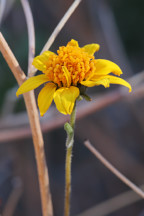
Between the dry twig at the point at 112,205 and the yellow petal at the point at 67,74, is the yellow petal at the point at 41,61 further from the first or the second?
the dry twig at the point at 112,205

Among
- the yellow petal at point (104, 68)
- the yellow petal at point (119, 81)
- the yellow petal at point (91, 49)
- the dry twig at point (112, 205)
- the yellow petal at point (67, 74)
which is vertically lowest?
the dry twig at point (112, 205)

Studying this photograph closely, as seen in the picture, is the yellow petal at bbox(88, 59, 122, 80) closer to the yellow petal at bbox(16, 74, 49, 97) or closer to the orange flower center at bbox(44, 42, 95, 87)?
the orange flower center at bbox(44, 42, 95, 87)

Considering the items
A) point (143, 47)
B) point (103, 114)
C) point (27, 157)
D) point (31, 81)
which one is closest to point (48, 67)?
point (31, 81)

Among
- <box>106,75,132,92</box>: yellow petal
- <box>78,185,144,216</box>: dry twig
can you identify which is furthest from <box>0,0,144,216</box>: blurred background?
<box>106,75,132,92</box>: yellow petal

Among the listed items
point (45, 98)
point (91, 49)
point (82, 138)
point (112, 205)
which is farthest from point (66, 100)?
point (82, 138)

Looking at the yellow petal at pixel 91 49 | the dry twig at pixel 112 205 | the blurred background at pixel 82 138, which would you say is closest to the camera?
the yellow petal at pixel 91 49

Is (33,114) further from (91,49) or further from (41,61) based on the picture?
(91,49)

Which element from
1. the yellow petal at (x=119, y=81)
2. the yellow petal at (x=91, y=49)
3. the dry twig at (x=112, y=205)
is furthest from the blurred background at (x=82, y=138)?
the yellow petal at (x=119, y=81)

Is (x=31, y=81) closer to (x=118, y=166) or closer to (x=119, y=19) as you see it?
(x=118, y=166)

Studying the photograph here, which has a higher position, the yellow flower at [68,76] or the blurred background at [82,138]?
the yellow flower at [68,76]
